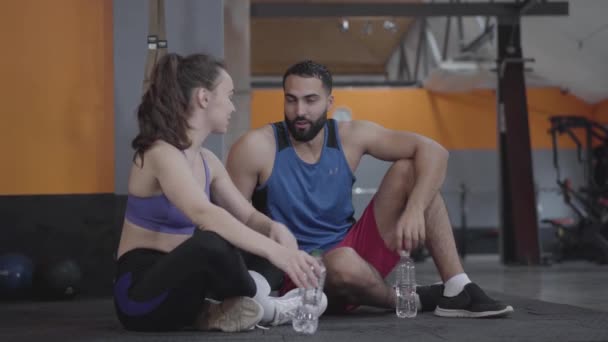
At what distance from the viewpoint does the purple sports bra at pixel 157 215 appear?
2340 mm

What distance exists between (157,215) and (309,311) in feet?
1.82

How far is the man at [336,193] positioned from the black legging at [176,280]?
1.87ft

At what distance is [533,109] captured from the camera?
12.7 m

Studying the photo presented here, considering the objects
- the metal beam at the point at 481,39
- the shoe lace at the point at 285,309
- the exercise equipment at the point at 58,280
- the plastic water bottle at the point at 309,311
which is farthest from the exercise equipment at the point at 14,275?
the metal beam at the point at 481,39

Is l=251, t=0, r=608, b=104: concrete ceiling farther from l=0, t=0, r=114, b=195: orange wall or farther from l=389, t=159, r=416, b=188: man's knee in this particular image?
l=389, t=159, r=416, b=188: man's knee

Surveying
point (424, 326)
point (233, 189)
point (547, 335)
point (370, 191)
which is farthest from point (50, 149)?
point (370, 191)

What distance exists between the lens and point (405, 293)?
298cm

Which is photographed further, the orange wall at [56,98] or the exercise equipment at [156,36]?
the orange wall at [56,98]

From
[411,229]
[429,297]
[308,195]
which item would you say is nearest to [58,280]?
[308,195]

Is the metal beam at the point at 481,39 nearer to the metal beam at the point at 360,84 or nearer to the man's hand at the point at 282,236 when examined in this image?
the metal beam at the point at 360,84

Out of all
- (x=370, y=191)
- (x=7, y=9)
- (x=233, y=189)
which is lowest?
(x=370, y=191)

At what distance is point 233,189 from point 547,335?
1.07m

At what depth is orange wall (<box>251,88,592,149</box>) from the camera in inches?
481

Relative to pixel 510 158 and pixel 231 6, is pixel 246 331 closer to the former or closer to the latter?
pixel 231 6
